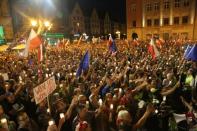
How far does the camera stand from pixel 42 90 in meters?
5.70

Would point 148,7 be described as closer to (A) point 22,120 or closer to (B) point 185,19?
(B) point 185,19

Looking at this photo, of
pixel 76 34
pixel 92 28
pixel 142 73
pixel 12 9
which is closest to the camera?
pixel 142 73

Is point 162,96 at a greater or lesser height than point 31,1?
lesser

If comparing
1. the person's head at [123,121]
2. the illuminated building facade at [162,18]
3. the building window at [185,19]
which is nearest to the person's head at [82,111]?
the person's head at [123,121]

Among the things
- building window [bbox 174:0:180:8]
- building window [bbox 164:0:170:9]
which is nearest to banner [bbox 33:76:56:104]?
building window [bbox 174:0:180:8]

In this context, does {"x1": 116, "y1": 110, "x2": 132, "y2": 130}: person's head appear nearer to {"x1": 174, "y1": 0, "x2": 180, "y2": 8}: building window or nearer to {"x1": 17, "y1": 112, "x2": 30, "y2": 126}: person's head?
{"x1": 17, "y1": 112, "x2": 30, "y2": 126}: person's head

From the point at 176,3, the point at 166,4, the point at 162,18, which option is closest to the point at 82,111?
the point at 176,3

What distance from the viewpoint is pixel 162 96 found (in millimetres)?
7391

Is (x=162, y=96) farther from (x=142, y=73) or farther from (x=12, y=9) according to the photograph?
(x=12, y=9)

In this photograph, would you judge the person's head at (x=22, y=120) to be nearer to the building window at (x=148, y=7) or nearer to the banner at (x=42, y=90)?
the banner at (x=42, y=90)

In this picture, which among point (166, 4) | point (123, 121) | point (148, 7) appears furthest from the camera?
point (148, 7)

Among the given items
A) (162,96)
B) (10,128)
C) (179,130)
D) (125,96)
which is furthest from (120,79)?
(10,128)

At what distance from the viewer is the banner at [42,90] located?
17.9 feet

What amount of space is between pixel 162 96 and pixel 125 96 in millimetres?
1497
